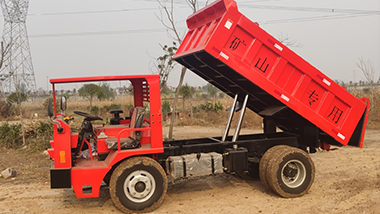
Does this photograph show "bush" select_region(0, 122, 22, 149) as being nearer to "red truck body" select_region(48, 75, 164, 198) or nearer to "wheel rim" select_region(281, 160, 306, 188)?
"red truck body" select_region(48, 75, 164, 198)

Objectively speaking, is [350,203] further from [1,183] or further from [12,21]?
[12,21]

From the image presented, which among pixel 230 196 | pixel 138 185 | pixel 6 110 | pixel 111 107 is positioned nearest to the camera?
pixel 138 185

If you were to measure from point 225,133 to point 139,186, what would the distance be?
7.33 ft

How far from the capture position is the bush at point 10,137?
11.2 meters

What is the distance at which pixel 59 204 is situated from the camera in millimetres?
6031

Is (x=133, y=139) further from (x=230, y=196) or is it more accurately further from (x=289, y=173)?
(x=289, y=173)

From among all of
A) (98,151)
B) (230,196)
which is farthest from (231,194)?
(98,151)

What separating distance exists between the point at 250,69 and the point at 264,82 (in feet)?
1.11

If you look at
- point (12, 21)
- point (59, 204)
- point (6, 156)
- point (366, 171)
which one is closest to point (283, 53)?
point (366, 171)

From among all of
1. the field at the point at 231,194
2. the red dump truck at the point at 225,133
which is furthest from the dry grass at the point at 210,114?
the red dump truck at the point at 225,133

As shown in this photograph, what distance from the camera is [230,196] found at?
634cm

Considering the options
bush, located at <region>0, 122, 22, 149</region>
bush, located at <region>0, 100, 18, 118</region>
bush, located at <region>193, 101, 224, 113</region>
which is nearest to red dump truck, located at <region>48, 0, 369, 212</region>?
bush, located at <region>0, 122, 22, 149</region>

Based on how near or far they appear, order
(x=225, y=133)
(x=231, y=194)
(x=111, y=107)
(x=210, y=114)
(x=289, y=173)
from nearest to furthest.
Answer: (x=289, y=173), (x=231, y=194), (x=225, y=133), (x=111, y=107), (x=210, y=114)

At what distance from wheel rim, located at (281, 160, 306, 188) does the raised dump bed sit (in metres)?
0.81
